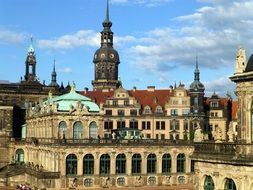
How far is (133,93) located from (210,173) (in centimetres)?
7976

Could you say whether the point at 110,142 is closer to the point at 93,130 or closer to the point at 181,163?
the point at 93,130

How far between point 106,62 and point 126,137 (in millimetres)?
59452

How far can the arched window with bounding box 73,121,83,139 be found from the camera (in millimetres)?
80000

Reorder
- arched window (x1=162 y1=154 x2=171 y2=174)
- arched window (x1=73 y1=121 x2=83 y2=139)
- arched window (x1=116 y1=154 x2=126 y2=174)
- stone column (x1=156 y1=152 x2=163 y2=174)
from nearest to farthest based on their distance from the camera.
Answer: arched window (x1=116 y1=154 x2=126 y2=174) → arched window (x1=73 y1=121 x2=83 y2=139) → stone column (x1=156 y1=152 x2=163 y2=174) → arched window (x1=162 y1=154 x2=171 y2=174)

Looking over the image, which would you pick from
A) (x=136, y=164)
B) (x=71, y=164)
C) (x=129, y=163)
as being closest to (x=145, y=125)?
(x=136, y=164)

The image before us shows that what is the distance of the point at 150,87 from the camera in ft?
392

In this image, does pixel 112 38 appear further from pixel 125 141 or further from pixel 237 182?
pixel 237 182

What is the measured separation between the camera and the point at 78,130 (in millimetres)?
80250

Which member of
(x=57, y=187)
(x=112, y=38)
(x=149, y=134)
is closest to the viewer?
(x=57, y=187)

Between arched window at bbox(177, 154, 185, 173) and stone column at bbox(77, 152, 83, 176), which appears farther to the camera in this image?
arched window at bbox(177, 154, 185, 173)

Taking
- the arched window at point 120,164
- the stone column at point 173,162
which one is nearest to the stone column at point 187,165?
the stone column at point 173,162

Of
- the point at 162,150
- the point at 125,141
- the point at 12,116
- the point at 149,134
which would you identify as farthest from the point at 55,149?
the point at 149,134

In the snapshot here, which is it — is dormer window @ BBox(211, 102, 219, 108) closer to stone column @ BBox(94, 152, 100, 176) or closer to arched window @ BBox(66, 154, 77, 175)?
stone column @ BBox(94, 152, 100, 176)

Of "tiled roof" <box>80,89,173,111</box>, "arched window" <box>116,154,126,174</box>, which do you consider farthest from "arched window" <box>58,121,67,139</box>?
"tiled roof" <box>80,89,173,111</box>
